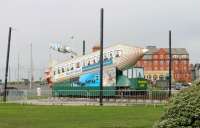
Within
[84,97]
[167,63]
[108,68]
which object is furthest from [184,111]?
[167,63]

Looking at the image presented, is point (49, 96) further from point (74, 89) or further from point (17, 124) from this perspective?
point (17, 124)

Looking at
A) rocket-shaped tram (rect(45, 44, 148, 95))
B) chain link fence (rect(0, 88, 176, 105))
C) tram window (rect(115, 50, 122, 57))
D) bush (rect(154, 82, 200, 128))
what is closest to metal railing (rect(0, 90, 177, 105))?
chain link fence (rect(0, 88, 176, 105))

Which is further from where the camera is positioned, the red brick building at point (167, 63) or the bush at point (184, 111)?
the red brick building at point (167, 63)

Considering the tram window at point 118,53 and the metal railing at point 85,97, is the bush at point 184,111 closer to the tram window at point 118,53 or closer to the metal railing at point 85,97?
the metal railing at point 85,97

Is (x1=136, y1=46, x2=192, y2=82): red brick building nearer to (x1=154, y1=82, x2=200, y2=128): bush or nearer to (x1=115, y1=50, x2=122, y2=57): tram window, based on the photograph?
(x1=115, y1=50, x2=122, y2=57): tram window

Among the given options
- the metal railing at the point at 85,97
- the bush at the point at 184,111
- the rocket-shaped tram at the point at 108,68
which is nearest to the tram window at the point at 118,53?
the rocket-shaped tram at the point at 108,68

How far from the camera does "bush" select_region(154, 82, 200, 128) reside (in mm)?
10258

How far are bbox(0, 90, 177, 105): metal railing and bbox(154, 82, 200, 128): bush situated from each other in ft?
118

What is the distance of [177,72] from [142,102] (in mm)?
109290

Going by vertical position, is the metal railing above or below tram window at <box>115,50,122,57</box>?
below

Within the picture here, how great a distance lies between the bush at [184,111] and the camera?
10.3 meters

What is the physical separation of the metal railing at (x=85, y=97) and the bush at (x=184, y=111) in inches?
1417

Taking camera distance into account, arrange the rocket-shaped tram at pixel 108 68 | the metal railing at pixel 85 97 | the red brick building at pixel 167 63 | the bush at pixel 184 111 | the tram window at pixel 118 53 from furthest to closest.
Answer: the red brick building at pixel 167 63, the rocket-shaped tram at pixel 108 68, the tram window at pixel 118 53, the metal railing at pixel 85 97, the bush at pixel 184 111

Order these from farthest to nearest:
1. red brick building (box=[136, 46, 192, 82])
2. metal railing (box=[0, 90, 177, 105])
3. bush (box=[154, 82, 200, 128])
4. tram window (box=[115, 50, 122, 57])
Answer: red brick building (box=[136, 46, 192, 82]), tram window (box=[115, 50, 122, 57]), metal railing (box=[0, 90, 177, 105]), bush (box=[154, 82, 200, 128])
